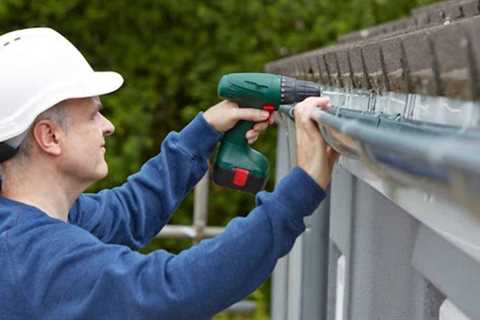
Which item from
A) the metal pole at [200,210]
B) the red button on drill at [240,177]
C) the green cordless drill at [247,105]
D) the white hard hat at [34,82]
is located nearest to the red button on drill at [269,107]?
the green cordless drill at [247,105]

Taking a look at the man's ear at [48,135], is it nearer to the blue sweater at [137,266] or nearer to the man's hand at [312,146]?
the blue sweater at [137,266]

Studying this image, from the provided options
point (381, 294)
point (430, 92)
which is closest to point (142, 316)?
point (381, 294)

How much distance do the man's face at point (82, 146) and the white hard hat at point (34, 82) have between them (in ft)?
0.20

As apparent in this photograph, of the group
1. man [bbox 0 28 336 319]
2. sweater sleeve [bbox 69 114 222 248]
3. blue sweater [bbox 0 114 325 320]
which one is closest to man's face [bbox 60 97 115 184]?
man [bbox 0 28 336 319]

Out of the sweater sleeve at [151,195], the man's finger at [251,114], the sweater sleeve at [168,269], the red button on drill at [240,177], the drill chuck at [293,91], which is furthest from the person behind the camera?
the sweater sleeve at [151,195]

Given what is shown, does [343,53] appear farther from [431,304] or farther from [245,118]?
[431,304]

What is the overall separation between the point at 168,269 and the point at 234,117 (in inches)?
27.9

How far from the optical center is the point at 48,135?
302 centimetres

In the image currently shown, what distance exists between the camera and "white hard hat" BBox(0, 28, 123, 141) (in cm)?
299

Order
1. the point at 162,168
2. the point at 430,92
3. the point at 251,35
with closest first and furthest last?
the point at 430,92
the point at 162,168
the point at 251,35

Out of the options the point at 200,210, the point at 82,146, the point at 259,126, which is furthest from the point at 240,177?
the point at 200,210

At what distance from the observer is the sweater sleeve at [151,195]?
11.8 ft

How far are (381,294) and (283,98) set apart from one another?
517 mm

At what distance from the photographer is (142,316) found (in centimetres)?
266
